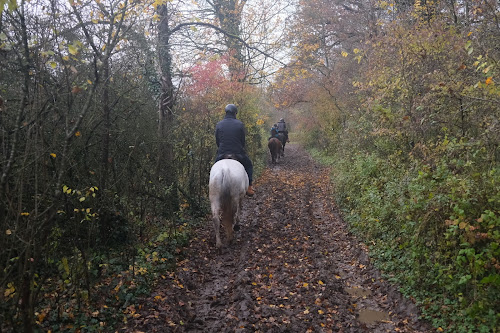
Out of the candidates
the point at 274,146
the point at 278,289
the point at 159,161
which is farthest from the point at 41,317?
the point at 274,146

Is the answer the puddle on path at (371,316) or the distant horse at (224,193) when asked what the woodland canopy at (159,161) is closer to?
the puddle on path at (371,316)

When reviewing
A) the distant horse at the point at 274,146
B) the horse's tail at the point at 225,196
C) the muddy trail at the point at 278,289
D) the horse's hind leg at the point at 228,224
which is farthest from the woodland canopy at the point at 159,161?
the distant horse at the point at 274,146

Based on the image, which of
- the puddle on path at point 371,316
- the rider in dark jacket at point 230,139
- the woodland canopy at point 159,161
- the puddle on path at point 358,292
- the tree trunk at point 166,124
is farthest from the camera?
the rider in dark jacket at point 230,139

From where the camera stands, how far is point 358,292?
5.38 meters

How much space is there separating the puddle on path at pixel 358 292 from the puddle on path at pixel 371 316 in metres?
0.44

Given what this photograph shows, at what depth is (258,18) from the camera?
14.7 metres

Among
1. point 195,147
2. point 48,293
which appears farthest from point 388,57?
point 48,293

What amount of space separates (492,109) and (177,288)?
21.4 feet

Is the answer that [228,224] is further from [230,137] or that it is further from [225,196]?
[230,137]

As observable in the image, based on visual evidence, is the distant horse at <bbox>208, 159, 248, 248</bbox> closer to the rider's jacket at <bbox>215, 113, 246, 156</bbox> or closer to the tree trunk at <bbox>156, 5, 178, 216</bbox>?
the rider's jacket at <bbox>215, 113, 246, 156</bbox>

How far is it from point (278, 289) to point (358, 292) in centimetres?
126

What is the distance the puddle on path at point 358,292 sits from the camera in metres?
5.29

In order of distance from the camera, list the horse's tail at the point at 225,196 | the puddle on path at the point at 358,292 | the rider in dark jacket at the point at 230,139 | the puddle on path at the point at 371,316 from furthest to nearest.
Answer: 1. the rider in dark jacket at the point at 230,139
2. the horse's tail at the point at 225,196
3. the puddle on path at the point at 358,292
4. the puddle on path at the point at 371,316

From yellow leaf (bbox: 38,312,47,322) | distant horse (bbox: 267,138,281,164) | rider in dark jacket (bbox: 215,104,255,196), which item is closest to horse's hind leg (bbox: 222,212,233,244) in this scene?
rider in dark jacket (bbox: 215,104,255,196)
